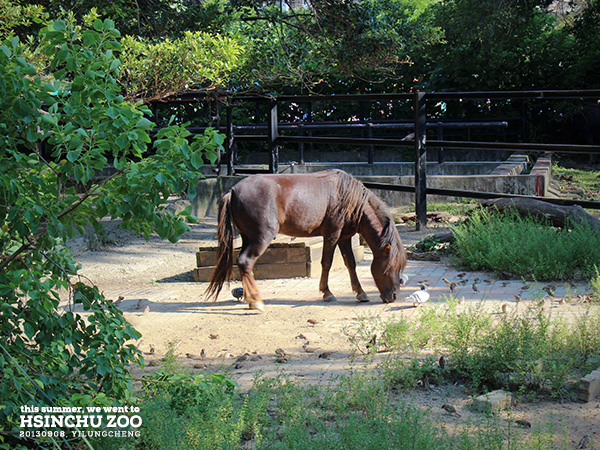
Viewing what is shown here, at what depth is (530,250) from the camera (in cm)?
605

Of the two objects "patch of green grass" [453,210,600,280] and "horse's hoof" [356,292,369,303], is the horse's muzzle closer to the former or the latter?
"horse's hoof" [356,292,369,303]

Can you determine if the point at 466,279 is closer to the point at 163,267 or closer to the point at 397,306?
the point at 397,306

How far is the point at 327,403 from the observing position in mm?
3178

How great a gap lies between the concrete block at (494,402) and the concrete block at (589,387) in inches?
15.0

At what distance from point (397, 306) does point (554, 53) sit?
13.7 meters

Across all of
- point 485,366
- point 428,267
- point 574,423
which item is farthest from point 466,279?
point 574,423

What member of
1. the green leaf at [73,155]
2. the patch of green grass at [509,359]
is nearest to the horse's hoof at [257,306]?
the patch of green grass at [509,359]

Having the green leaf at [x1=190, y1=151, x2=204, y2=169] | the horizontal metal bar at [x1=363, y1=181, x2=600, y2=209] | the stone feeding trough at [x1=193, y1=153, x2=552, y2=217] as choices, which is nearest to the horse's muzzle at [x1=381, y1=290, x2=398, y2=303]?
the horizontal metal bar at [x1=363, y1=181, x2=600, y2=209]

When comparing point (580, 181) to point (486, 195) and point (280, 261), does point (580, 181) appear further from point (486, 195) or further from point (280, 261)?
point (280, 261)

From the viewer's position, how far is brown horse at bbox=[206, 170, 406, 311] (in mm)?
5555

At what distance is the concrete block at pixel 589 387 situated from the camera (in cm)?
316

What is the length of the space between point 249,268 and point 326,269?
2.45 ft

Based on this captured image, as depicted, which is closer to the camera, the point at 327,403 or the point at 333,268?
the point at 327,403

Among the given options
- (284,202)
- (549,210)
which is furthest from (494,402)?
(549,210)
